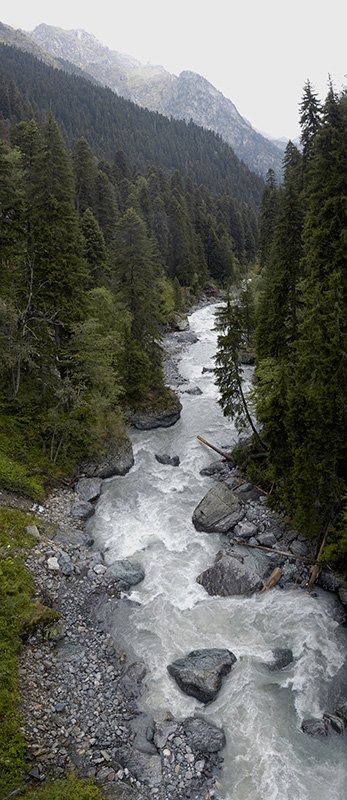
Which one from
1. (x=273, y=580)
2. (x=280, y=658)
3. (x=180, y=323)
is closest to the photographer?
(x=280, y=658)

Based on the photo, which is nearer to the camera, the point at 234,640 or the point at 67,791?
the point at 67,791

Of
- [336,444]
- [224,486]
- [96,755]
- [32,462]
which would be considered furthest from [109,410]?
[96,755]

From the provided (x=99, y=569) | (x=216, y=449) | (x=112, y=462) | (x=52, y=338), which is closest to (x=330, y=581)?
(x=99, y=569)

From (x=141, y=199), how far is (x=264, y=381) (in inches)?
2200

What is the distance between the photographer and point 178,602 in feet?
51.1

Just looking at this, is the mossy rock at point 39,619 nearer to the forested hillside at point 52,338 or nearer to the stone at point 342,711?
the forested hillside at point 52,338

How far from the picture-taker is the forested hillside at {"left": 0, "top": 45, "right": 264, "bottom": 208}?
135m

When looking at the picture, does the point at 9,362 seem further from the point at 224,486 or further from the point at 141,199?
the point at 141,199

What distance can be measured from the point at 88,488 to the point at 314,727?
43.3 feet

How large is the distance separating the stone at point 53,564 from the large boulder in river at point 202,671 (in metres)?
5.26

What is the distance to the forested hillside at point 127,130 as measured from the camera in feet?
443

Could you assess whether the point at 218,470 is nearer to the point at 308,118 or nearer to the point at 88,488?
the point at 88,488

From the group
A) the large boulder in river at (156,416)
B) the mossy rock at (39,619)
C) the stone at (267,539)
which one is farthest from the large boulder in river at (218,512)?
the large boulder in river at (156,416)

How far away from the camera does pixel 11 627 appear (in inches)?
499
